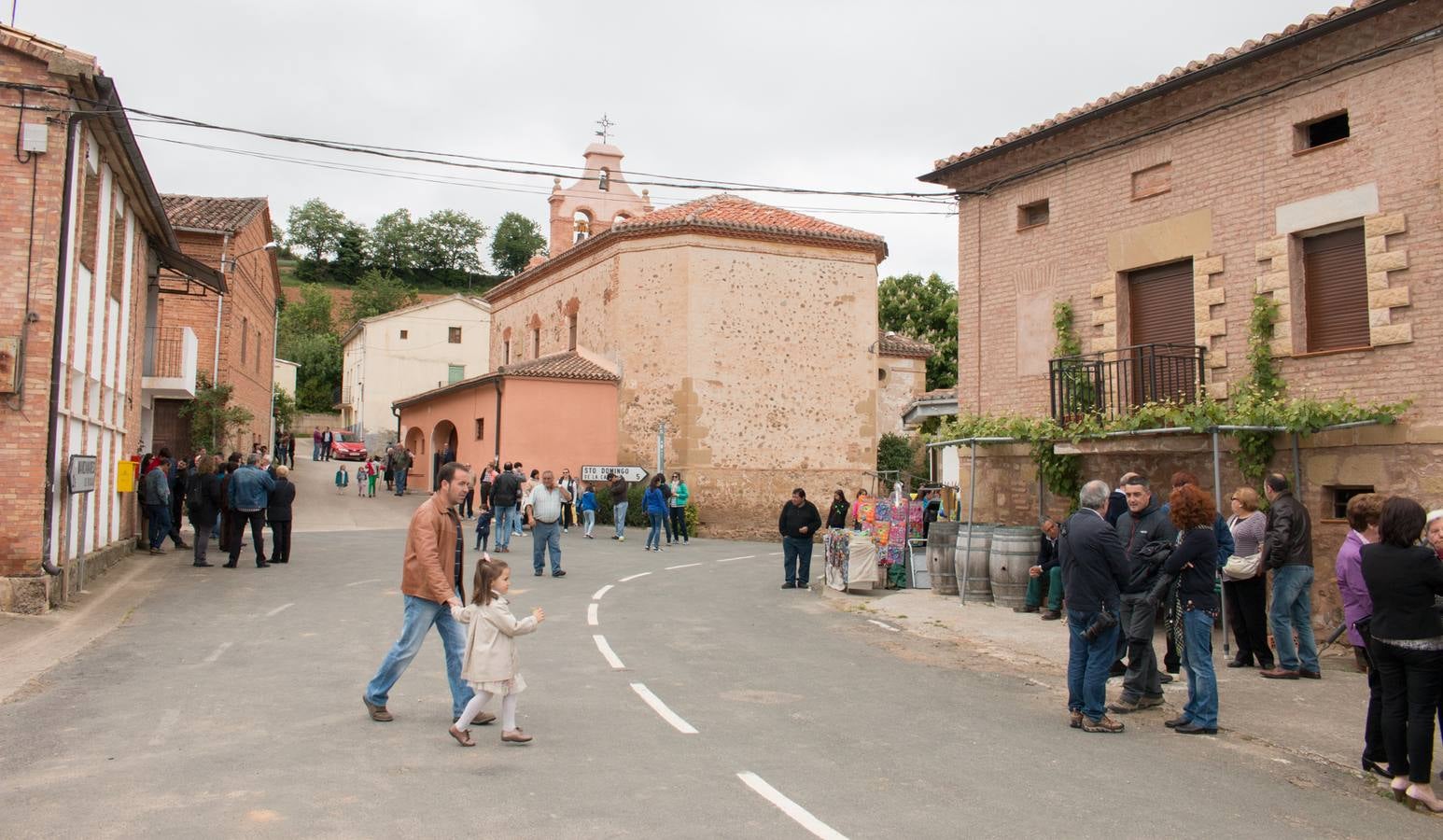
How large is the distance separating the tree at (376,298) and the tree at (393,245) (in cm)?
787

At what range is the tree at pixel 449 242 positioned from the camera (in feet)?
335

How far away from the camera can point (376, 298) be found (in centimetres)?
8731

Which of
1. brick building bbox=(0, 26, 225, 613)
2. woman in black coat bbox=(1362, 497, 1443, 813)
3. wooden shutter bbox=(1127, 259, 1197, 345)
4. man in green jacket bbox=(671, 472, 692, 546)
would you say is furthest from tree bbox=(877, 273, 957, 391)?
woman in black coat bbox=(1362, 497, 1443, 813)

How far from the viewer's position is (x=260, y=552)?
17109 millimetres

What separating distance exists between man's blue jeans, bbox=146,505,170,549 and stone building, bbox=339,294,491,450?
1668 inches

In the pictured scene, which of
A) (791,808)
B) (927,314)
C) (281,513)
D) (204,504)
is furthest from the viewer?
(927,314)

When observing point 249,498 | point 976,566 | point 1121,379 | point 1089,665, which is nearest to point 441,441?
point 249,498

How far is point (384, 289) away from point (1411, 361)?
85.6 m

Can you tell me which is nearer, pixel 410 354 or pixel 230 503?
pixel 230 503

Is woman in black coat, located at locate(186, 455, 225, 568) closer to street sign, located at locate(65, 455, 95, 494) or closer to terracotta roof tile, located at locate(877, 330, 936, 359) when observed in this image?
street sign, located at locate(65, 455, 95, 494)

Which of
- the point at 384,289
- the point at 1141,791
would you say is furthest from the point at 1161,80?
the point at 384,289

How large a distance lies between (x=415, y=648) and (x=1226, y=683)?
7192 millimetres

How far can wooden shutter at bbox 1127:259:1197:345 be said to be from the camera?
13672 millimetres

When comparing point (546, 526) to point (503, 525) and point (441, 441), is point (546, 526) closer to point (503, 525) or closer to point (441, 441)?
point (503, 525)
